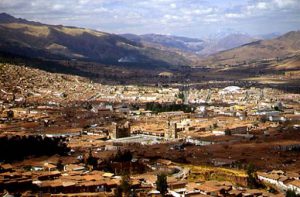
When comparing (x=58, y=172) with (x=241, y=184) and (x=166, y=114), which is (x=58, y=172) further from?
(x=166, y=114)

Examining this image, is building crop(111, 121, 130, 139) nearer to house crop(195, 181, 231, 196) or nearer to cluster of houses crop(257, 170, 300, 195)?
cluster of houses crop(257, 170, 300, 195)

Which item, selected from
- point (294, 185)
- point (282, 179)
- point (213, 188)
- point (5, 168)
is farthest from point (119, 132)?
point (213, 188)

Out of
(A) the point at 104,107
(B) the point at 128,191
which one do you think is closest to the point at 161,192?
(B) the point at 128,191

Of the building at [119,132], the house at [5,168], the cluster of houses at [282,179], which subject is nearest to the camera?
the cluster of houses at [282,179]

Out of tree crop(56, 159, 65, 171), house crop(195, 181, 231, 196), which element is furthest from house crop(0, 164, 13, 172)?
house crop(195, 181, 231, 196)

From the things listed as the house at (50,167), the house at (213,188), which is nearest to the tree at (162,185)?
the house at (213,188)

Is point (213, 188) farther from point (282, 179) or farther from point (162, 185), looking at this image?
point (282, 179)

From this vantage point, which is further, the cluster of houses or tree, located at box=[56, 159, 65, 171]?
tree, located at box=[56, 159, 65, 171]

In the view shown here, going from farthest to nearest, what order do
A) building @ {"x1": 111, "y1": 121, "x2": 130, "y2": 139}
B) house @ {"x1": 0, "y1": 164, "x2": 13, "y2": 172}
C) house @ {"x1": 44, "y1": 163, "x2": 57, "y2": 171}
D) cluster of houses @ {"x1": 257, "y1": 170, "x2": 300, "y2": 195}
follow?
1. building @ {"x1": 111, "y1": 121, "x2": 130, "y2": 139}
2. house @ {"x1": 44, "y1": 163, "x2": 57, "y2": 171}
3. house @ {"x1": 0, "y1": 164, "x2": 13, "y2": 172}
4. cluster of houses @ {"x1": 257, "y1": 170, "x2": 300, "y2": 195}

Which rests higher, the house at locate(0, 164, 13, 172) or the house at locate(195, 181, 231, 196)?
the house at locate(0, 164, 13, 172)

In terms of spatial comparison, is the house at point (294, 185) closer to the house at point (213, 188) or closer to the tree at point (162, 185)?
the house at point (213, 188)

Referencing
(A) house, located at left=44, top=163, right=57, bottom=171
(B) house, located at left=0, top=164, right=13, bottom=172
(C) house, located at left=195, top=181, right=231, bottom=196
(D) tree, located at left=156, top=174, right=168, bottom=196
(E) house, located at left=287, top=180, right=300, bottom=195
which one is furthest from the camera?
(A) house, located at left=44, top=163, right=57, bottom=171
